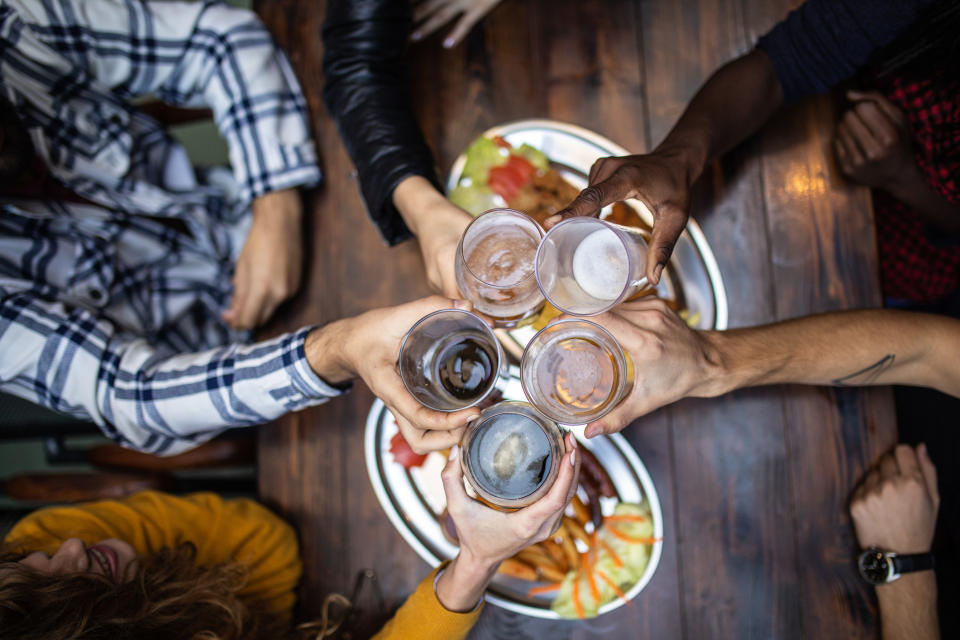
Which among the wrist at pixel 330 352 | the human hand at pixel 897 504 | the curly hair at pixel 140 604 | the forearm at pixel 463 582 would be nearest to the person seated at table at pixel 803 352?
the human hand at pixel 897 504

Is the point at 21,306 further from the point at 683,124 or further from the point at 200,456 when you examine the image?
the point at 683,124

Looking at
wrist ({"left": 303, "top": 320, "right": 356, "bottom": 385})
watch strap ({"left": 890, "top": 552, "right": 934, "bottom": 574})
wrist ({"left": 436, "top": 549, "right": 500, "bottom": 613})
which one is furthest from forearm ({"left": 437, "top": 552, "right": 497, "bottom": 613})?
watch strap ({"left": 890, "top": 552, "right": 934, "bottom": 574})

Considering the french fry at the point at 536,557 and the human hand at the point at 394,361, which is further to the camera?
the french fry at the point at 536,557

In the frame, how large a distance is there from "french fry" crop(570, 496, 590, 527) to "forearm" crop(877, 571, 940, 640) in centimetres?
70

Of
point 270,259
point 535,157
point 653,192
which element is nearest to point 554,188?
point 535,157

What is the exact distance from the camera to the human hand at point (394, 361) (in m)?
1.00

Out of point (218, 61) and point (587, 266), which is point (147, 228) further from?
point (587, 266)

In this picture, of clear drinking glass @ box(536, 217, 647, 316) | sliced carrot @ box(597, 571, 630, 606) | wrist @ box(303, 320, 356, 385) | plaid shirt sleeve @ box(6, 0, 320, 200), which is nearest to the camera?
clear drinking glass @ box(536, 217, 647, 316)

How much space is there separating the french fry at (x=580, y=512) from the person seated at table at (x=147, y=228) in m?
0.45

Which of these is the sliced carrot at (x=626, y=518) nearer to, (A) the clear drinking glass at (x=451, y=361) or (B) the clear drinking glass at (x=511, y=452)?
(B) the clear drinking glass at (x=511, y=452)

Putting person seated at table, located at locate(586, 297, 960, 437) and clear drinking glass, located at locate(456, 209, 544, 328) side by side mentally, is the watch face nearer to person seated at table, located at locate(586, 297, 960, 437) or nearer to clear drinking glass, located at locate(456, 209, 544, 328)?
person seated at table, located at locate(586, 297, 960, 437)

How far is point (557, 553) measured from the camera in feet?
4.29

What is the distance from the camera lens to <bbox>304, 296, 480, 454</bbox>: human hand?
3.28 ft

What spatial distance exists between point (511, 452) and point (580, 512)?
0.43 meters
